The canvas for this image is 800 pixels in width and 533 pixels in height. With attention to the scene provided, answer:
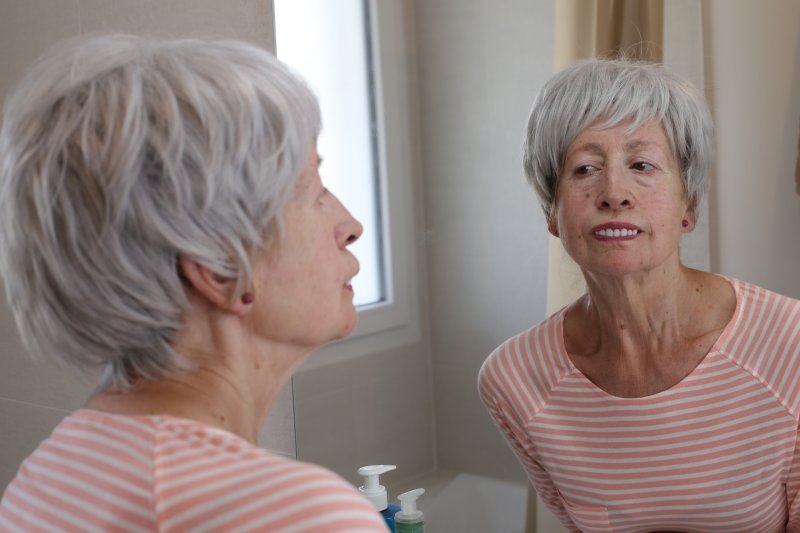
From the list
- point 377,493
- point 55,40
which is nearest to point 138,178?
point 377,493

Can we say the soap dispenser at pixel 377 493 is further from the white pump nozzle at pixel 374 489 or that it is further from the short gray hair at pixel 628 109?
the short gray hair at pixel 628 109

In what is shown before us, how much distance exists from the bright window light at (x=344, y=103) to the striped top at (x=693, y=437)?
1.09 feet

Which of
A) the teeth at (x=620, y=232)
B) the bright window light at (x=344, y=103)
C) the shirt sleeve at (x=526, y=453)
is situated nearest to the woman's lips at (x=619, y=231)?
the teeth at (x=620, y=232)

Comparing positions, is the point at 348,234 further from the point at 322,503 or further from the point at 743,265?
the point at 743,265

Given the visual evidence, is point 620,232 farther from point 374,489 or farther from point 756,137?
point 374,489

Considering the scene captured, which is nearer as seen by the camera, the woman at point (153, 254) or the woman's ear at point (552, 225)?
the woman at point (153, 254)

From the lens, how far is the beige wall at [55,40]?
1.46 meters

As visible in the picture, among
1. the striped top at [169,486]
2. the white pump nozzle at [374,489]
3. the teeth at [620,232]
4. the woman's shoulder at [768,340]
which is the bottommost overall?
the white pump nozzle at [374,489]

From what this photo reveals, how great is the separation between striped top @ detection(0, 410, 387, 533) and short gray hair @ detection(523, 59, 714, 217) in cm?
66

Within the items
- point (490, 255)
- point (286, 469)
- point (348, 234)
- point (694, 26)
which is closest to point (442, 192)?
point (490, 255)

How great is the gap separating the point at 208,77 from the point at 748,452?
804mm

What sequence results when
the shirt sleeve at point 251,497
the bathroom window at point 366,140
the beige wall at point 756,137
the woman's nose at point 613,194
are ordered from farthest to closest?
the bathroom window at point 366,140, the beige wall at point 756,137, the woman's nose at point 613,194, the shirt sleeve at point 251,497

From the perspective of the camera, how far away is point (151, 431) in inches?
25.1

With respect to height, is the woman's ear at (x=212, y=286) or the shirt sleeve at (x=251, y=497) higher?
the woman's ear at (x=212, y=286)
